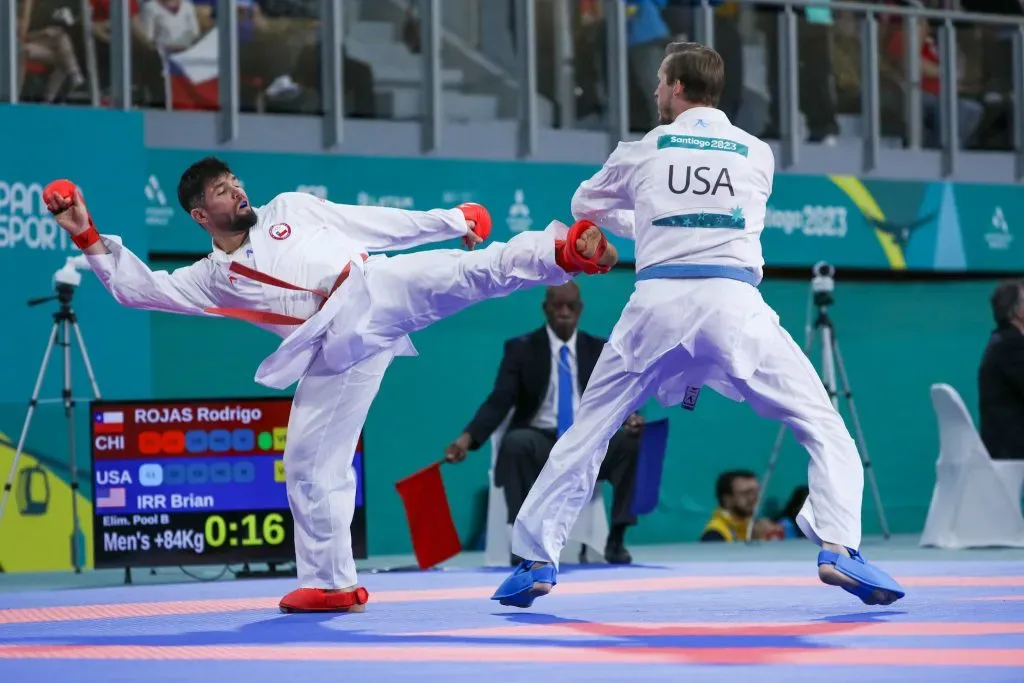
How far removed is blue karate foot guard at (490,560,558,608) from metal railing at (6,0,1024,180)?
17.5ft

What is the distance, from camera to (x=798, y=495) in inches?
438

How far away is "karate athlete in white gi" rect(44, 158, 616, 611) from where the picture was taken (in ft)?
17.5

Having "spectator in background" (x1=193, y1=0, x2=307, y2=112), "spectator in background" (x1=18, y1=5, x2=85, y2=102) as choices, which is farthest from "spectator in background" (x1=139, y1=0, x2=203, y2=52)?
"spectator in background" (x1=18, y1=5, x2=85, y2=102)

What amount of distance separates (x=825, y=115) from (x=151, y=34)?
4.94 m

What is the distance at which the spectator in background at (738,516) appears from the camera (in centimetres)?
1059

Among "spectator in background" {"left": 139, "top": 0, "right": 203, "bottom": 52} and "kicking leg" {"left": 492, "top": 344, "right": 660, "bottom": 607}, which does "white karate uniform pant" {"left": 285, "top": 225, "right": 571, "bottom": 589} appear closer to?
"kicking leg" {"left": 492, "top": 344, "right": 660, "bottom": 607}

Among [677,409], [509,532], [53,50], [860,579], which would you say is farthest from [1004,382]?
[53,50]

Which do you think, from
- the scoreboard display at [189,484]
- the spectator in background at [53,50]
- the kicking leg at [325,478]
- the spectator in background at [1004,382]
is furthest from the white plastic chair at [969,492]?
the spectator in background at [53,50]

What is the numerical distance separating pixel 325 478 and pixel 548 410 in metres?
3.34

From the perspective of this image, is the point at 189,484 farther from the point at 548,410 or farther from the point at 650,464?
the point at 650,464

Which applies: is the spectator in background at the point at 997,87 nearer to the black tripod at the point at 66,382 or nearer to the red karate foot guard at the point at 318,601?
the black tripod at the point at 66,382

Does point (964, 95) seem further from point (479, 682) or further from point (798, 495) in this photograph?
point (479, 682)

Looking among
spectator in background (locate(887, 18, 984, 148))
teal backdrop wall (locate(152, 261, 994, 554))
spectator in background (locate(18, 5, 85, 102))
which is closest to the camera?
spectator in background (locate(18, 5, 85, 102))

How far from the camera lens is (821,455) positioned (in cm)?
489
